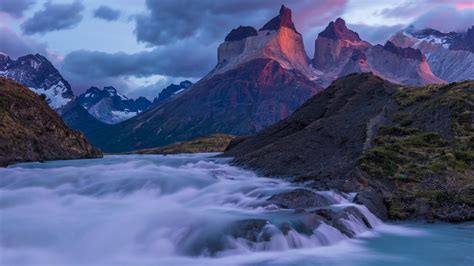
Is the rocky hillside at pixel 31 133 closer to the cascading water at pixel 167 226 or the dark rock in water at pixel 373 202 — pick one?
the cascading water at pixel 167 226

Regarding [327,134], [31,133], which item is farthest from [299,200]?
[31,133]

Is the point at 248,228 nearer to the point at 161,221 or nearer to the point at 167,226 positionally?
the point at 167,226

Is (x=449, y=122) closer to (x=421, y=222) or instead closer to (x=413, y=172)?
(x=413, y=172)

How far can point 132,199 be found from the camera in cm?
3475

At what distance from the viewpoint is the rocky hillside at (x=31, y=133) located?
7125cm

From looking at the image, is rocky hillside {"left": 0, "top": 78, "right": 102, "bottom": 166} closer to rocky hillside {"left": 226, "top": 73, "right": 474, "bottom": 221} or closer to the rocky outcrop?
the rocky outcrop

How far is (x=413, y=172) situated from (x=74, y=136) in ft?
238

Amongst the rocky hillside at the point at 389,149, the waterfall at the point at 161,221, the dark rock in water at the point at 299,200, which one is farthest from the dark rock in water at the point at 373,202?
the dark rock in water at the point at 299,200

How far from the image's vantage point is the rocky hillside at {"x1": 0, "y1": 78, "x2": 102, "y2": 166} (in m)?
71.2

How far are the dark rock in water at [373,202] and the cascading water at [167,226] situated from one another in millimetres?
675

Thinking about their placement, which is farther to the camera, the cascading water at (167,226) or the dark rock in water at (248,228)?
the dark rock in water at (248,228)

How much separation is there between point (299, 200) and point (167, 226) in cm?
838

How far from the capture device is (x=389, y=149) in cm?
4091

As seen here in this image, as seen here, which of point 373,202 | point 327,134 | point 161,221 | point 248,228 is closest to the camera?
point 248,228
